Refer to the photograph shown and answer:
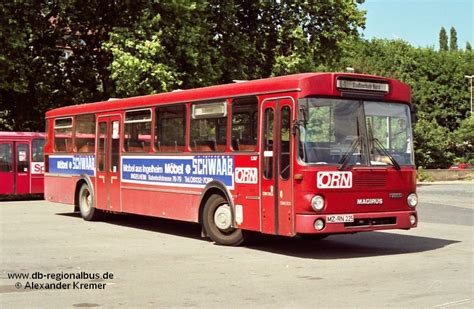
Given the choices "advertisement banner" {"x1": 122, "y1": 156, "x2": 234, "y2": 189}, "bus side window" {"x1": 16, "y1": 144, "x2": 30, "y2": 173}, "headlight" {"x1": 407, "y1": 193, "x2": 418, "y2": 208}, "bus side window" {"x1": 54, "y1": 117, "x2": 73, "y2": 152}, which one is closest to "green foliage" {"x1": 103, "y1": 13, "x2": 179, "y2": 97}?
"bus side window" {"x1": 16, "y1": 144, "x2": 30, "y2": 173}

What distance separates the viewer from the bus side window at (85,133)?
18.4 metres

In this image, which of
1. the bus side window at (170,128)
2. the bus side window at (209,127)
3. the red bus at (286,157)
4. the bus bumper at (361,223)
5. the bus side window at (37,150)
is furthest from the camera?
the bus side window at (37,150)

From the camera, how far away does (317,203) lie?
11.4 meters

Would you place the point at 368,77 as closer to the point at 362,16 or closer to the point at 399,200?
the point at 399,200

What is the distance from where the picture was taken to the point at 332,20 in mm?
33875

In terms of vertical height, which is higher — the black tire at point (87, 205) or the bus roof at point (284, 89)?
the bus roof at point (284, 89)

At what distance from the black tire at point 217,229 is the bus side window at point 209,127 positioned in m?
0.91

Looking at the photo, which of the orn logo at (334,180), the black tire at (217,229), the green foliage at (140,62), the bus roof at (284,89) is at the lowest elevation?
the black tire at (217,229)

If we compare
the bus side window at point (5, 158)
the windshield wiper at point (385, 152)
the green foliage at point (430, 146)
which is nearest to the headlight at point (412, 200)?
the windshield wiper at point (385, 152)

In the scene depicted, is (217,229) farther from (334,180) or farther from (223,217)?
(334,180)

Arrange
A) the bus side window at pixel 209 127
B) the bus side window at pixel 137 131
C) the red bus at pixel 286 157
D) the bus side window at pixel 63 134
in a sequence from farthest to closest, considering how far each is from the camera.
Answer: the bus side window at pixel 63 134
the bus side window at pixel 137 131
the bus side window at pixel 209 127
the red bus at pixel 286 157

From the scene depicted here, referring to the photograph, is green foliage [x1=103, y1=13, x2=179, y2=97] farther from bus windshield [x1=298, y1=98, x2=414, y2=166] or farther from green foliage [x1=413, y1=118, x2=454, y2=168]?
green foliage [x1=413, y1=118, x2=454, y2=168]

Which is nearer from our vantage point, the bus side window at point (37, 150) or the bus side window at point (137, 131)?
the bus side window at point (137, 131)

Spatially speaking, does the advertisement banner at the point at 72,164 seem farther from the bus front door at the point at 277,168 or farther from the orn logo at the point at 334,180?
the orn logo at the point at 334,180
